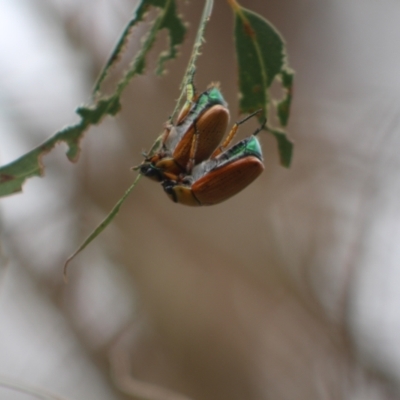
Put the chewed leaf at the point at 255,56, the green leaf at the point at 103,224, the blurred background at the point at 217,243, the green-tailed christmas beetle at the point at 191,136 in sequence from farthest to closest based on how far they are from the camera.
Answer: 1. the blurred background at the point at 217,243
2. the chewed leaf at the point at 255,56
3. the green-tailed christmas beetle at the point at 191,136
4. the green leaf at the point at 103,224

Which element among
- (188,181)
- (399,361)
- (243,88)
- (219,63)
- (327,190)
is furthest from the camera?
(327,190)

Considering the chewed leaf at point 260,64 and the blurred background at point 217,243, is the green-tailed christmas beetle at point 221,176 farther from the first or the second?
the blurred background at point 217,243

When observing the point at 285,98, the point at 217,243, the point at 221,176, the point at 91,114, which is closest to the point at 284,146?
the point at 285,98

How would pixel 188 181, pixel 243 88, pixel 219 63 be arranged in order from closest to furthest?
1. pixel 188 181
2. pixel 243 88
3. pixel 219 63

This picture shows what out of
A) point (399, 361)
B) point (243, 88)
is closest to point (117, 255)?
point (399, 361)

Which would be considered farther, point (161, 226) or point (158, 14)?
point (161, 226)

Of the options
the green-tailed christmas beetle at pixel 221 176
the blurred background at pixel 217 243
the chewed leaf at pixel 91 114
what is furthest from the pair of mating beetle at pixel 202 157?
the blurred background at pixel 217 243

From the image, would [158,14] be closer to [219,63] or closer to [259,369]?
[219,63]
